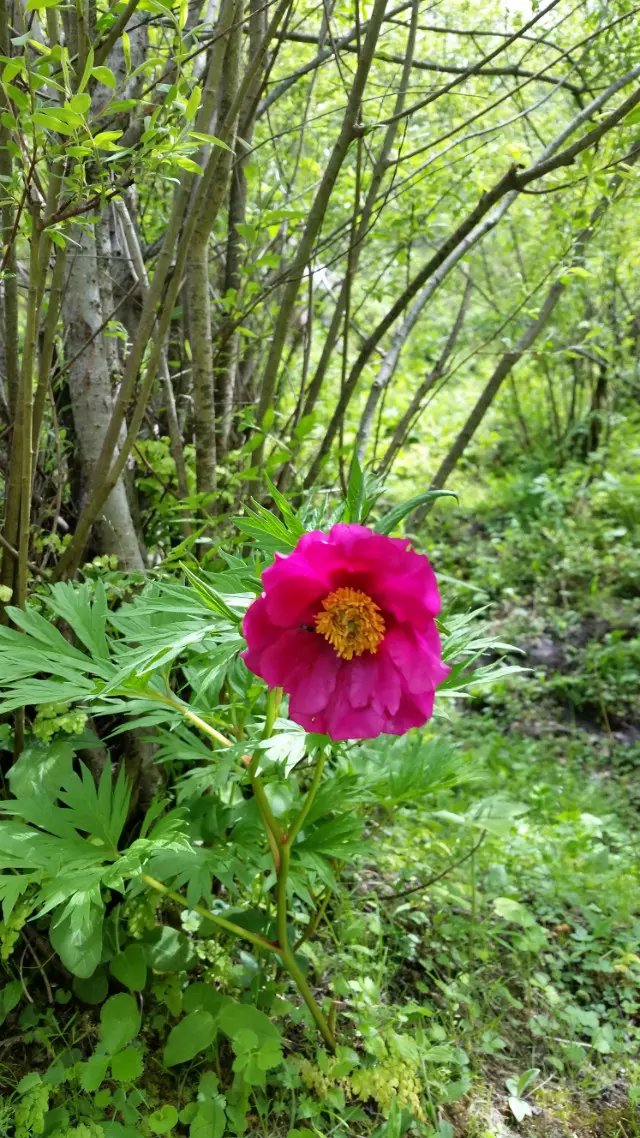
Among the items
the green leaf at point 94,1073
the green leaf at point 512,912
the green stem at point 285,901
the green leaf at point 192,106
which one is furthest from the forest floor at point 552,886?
the green leaf at point 192,106

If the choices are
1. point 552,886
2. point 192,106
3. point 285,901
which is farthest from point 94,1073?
point 192,106

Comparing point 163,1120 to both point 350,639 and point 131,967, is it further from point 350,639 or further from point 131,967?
point 350,639

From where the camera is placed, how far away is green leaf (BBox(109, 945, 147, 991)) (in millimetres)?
1489

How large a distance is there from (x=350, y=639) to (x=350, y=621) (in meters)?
0.02

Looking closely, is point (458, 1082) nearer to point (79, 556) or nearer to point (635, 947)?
point (635, 947)

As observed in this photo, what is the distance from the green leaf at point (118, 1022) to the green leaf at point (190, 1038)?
0.07 meters

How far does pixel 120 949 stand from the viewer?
1.60 metres

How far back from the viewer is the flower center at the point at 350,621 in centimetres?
102

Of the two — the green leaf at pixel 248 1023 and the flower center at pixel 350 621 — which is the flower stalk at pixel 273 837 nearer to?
the green leaf at pixel 248 1023

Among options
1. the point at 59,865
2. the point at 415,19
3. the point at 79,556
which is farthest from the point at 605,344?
the point at 59,865

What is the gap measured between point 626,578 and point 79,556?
3.68 metres

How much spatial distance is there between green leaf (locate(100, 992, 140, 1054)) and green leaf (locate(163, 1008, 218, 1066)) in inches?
2.8

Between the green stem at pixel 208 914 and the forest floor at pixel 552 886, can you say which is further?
the forest floor at pixel 552 886

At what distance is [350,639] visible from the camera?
1030 millimetres
